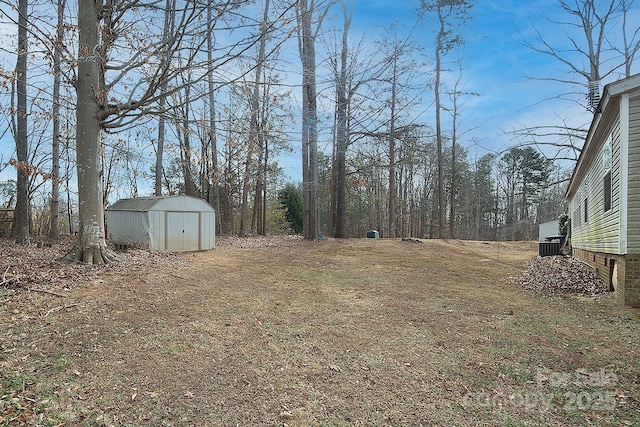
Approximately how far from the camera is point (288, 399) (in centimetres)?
298

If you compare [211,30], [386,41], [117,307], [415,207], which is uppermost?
[386,41]

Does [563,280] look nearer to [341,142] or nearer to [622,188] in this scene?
[622,188]

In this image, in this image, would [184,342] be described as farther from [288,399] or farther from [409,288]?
[409,288]

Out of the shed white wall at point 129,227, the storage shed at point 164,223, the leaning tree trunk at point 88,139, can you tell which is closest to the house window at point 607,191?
the leaning tree trunk at point 88,139

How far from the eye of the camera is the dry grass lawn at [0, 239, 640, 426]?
2799 millimetres

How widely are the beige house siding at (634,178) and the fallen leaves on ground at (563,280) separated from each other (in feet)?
5.07

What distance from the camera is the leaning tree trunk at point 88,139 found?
6.67 metres

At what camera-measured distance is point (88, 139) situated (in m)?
6.72

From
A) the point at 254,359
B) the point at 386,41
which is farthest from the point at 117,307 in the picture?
the point at 386,41

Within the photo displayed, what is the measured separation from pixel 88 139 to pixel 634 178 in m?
9.29

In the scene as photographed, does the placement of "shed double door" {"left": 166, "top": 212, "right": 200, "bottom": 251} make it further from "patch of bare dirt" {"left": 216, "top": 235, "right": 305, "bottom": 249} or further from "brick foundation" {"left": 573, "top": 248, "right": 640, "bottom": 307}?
"brick foundation" {"left": 573, "top": 248, "right": 640, "bottom": 307}

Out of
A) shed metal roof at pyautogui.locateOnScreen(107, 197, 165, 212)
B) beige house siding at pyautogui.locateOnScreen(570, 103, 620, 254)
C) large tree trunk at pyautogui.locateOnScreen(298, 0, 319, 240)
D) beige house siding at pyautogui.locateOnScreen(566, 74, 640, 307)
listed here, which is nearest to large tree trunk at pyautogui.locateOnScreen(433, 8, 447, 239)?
large tree trunk at pyautogui.locateOnScreen(298, 0, 319, 240)

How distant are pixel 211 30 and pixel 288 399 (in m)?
5.52

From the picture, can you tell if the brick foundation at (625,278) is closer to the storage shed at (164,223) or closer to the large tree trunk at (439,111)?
the storage shed at (164,223)
